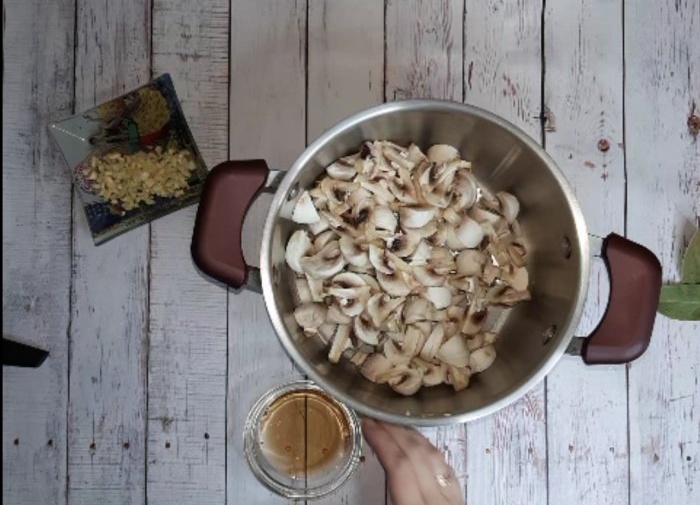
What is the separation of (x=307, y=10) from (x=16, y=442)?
52 cm

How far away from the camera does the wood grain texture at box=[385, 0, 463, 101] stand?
798 mm

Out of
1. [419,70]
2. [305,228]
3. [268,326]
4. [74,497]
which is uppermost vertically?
[419,70]

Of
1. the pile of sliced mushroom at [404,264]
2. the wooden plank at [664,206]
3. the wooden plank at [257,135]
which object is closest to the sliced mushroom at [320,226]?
the pile of sliced mushroom at [404,264]

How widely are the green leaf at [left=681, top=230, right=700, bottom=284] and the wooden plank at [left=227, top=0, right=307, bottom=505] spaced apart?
0.40 meters

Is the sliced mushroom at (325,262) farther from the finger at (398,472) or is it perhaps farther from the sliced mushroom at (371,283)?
the finger at (398,472)

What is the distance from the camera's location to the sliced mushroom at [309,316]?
69 cm

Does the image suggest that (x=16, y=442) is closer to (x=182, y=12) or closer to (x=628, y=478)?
(x=182, y=12)

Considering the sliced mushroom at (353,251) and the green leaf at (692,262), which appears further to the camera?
the green leaf at (692,262)

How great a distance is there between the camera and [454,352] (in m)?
0.69

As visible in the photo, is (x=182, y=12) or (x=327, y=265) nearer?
(x=327, y=265)

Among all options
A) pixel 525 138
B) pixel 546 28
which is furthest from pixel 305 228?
pixel 546 28

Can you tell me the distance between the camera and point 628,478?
0.79 m

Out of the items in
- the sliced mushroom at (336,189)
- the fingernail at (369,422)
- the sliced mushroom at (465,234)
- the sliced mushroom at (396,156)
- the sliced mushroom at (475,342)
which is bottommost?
the fingernail at (369,422)

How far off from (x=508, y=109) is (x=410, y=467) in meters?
0.36
